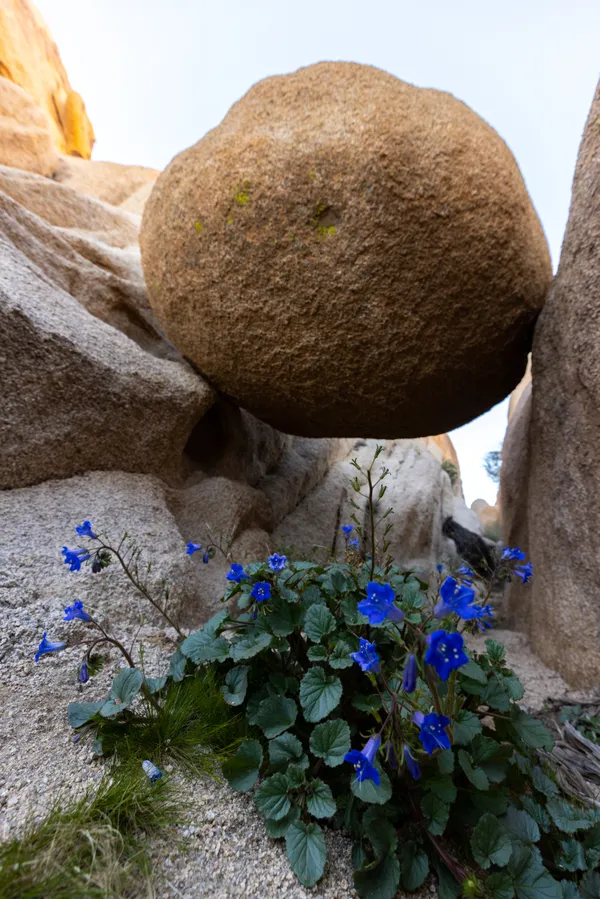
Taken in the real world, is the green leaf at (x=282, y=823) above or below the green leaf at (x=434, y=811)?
below

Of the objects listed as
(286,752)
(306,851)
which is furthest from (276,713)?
(306,851)

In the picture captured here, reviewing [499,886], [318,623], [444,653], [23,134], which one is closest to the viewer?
[444,653]

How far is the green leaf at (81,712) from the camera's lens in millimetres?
1320

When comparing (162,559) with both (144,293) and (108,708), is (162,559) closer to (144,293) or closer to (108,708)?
(108,708)

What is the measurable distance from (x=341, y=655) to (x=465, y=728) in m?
0.35

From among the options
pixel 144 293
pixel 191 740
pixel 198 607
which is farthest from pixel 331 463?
pixel 191 740

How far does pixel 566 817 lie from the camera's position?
1.28 metres

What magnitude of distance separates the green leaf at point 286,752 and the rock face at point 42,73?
25.9 ft

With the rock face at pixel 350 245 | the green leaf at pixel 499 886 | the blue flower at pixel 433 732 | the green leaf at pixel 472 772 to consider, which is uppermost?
the rock face at pixel 350 245

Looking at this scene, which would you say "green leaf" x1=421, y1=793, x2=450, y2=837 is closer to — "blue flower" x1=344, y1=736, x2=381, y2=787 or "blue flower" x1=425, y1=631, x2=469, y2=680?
"blue flower" x1=344, y1=736, x2=381, y2=787

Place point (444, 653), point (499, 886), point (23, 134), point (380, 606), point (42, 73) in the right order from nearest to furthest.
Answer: point (444, 653) → point (380, 606) → point (499, 886) → point (23, 134) → point (42, 73)

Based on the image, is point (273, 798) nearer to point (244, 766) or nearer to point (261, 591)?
point (244, 766)

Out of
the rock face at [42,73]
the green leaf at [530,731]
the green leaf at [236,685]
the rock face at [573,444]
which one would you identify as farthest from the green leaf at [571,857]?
the rock face at [42,73]

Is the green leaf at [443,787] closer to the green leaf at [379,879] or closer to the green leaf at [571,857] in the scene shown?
the green leaf at [379,879]
